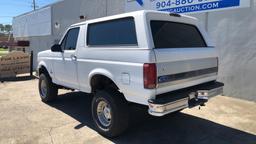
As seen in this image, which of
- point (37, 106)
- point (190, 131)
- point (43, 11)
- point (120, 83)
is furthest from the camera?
point (43, 11)

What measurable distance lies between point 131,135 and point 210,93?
5.46ft

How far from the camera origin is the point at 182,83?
14.9 ft

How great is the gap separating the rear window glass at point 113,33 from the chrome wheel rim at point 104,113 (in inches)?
45.8

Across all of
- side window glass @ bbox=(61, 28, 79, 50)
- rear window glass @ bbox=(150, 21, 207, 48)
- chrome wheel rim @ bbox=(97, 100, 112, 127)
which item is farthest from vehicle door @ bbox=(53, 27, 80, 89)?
rear window glass @ bbox=(150, 21, 207, 48)

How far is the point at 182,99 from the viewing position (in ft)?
14.1

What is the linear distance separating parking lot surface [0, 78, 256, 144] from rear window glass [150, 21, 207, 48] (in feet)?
5.61

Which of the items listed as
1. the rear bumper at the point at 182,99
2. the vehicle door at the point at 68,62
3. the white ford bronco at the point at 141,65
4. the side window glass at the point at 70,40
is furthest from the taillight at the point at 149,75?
the side window glass at the point at 70,40

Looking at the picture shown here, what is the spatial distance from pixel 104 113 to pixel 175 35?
2.00 m

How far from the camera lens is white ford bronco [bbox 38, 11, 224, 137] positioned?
13.5 ft

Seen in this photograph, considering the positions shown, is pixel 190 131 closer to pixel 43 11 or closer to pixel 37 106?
pixel 37 106

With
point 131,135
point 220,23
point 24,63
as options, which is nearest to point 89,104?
point 131,135

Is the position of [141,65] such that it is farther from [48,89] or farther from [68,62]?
[48,89]

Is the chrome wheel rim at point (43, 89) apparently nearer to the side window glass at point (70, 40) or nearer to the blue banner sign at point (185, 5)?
the side window glass at point (70, 40)

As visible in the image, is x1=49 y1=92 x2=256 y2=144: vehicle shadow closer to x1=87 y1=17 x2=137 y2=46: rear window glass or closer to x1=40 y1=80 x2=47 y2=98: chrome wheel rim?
x1=40 y1=80 x2=47 y2=98: chrome wheel rim
